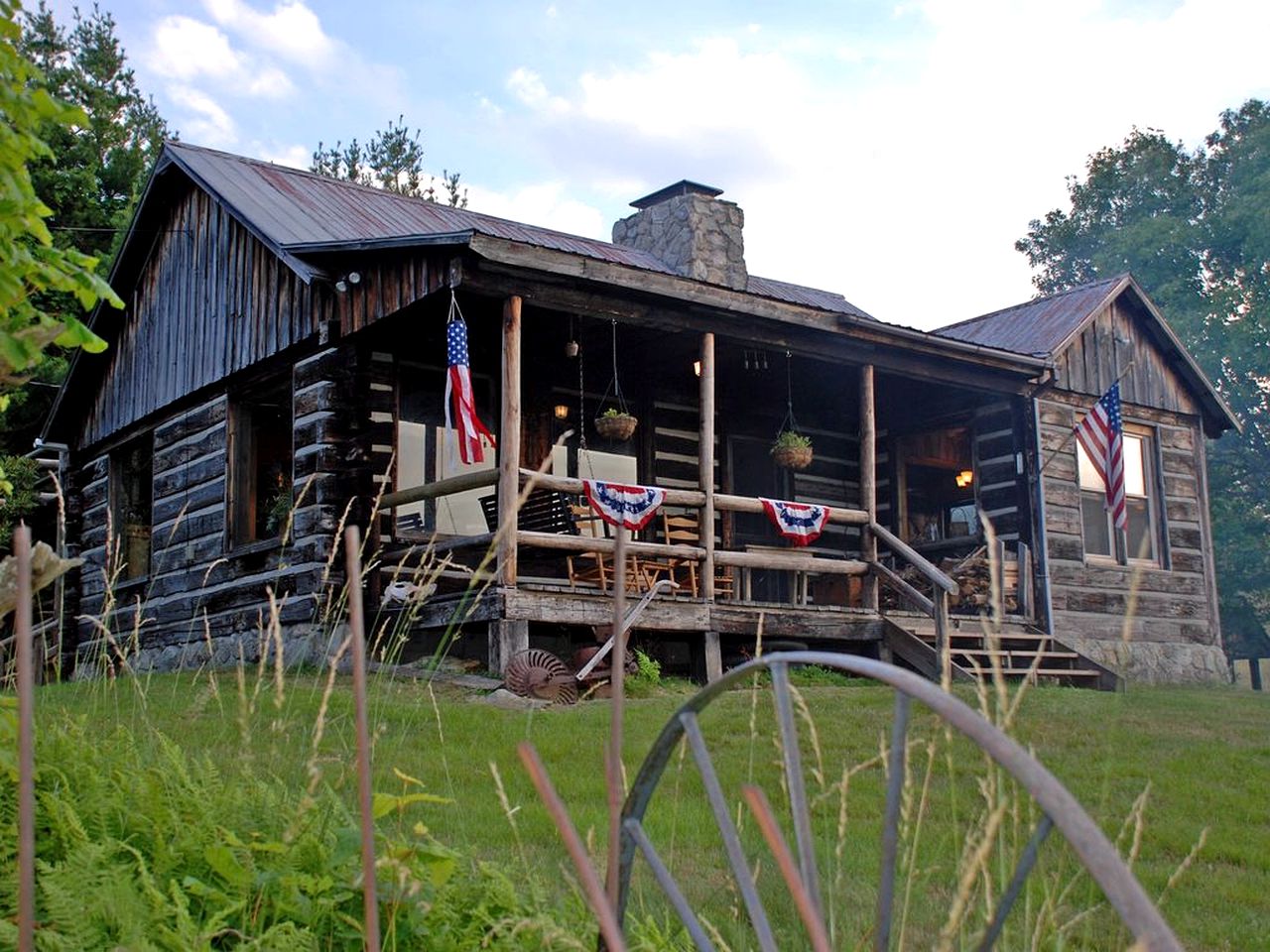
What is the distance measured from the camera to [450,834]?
5242mm

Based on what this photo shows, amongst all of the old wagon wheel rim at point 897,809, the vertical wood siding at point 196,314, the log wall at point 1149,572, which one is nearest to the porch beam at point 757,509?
the log wall at point 1149,572

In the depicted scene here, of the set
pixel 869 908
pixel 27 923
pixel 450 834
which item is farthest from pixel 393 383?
pixel 27 923

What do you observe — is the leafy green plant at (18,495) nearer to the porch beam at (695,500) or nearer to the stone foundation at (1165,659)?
the porch beam at (695,500)

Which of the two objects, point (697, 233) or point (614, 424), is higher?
point (697, 233)

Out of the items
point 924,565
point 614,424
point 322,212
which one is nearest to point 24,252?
point 614,424

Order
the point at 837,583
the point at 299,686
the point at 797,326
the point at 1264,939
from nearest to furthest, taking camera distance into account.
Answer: the point at 1264,939 < the point at 299,686 < the point at 797,326 < the point at 837,583

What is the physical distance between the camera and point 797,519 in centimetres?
1241

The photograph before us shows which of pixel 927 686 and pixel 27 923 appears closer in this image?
pixel 27 923

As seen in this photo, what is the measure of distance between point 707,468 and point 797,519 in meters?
1.08

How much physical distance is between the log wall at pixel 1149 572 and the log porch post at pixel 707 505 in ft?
16.5

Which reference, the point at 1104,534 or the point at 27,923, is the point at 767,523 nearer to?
the point at 1104,534

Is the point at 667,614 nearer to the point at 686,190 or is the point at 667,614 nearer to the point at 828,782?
the point at 828,782

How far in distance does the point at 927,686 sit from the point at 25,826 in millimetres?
1012

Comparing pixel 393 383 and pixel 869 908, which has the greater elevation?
pixel 393 383
